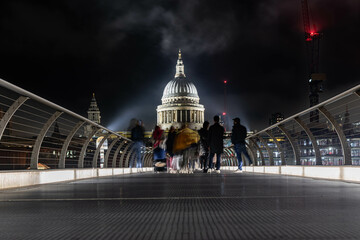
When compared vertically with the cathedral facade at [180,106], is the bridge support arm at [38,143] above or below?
below

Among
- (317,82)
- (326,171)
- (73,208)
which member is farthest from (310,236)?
(317,82)

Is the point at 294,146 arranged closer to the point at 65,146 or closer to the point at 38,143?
the point at 65,146

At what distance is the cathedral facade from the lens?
155500 millimetres

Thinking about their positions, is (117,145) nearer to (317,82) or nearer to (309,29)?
(309,29)

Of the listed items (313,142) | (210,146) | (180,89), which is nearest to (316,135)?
(313,142)

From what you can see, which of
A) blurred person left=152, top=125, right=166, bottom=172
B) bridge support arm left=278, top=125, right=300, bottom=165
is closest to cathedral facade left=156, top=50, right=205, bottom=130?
blurred person left=152, top=125, right=166, bottom=172

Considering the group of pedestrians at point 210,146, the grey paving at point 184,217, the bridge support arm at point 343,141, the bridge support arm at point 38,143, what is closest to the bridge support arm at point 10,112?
the grey paving at point 184,217

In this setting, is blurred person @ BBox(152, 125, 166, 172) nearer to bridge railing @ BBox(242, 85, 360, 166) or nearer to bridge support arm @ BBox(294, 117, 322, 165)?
bridge railing @ BBox(242, 85, 360, 166)

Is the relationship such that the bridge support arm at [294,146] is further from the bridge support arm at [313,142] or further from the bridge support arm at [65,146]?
the bridge support arm at [65,146]

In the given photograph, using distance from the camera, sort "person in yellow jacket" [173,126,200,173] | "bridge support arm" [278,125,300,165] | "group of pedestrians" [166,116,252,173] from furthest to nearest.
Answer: "person in yellow jacket" [173,126,200,173] < "group of pedestrians" [166,116,252,173] < "bridge support arm" [278,125,300,165]

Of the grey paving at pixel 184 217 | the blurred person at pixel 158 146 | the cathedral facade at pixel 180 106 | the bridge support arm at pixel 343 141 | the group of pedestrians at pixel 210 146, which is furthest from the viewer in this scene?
the cathedral facade at pixel 180 106

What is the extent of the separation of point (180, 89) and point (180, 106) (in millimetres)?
11679

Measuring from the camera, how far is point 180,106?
517ft

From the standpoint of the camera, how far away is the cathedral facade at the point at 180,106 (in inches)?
6122
